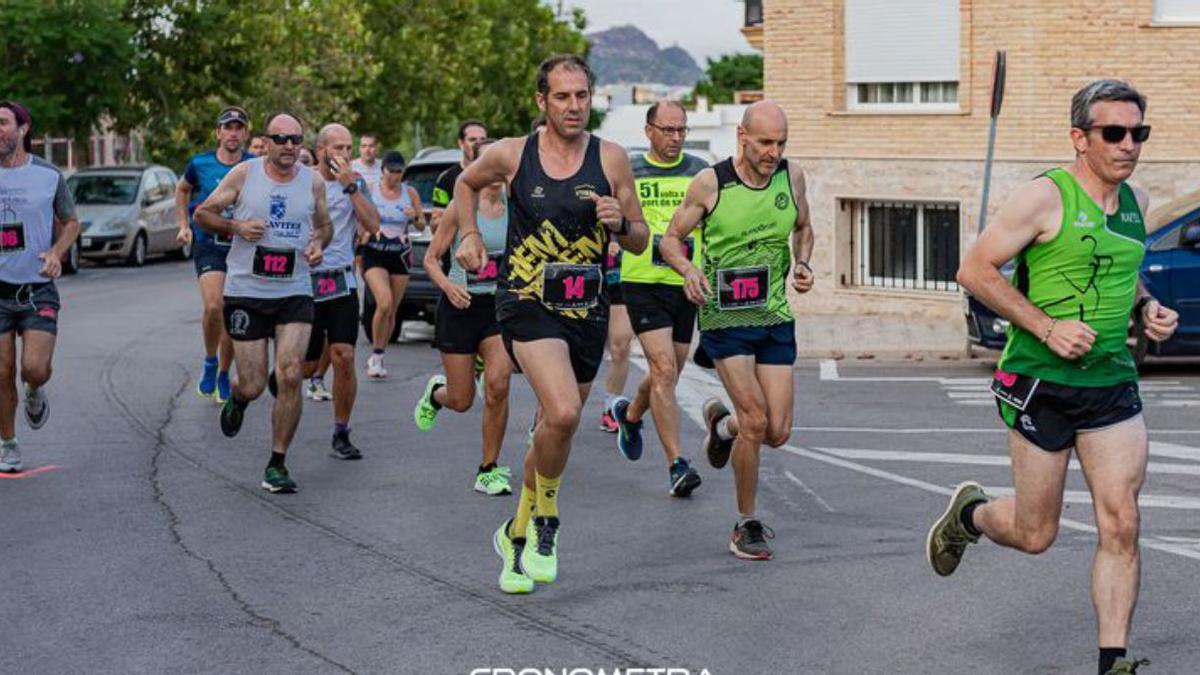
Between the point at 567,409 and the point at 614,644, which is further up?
the point at 567,409

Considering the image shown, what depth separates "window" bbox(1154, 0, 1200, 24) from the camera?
22.5m

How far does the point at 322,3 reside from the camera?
181ft

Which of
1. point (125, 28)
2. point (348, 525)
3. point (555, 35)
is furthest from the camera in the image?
point (555, 35)

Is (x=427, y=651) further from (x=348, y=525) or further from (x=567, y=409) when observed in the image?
(x=348, y=525)

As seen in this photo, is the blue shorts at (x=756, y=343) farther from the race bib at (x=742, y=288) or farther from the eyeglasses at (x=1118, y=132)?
the eyeglasses at (x=1118, y=132)

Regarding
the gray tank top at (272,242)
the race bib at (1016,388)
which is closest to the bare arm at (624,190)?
the race bib at (1016,388)

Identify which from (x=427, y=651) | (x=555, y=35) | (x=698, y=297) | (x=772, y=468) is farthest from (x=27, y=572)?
(x=555, y=35)

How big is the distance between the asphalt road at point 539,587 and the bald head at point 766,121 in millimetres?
1837

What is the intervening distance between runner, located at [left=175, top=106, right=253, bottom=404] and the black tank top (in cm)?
585

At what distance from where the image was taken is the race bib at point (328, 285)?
1201 cm

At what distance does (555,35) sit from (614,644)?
237ft

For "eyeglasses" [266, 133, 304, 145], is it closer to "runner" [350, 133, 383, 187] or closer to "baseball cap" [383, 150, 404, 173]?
"baseball cap" [383, 150, 404, 173]

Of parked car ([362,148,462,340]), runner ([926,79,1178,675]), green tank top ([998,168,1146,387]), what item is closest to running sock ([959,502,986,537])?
runner ([926,79,1178,675])

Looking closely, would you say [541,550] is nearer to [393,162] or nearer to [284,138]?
[284,138]
